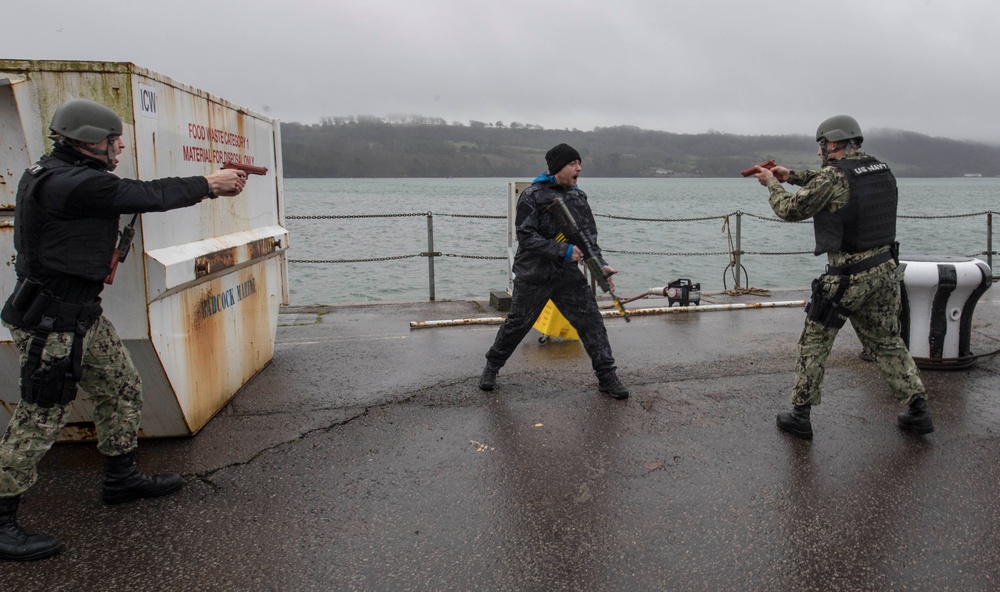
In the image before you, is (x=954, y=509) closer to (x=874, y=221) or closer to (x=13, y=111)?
(x=874, y=221)

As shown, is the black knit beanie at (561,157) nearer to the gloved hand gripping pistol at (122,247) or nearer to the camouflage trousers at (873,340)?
the camouflage trousers at (873,340)

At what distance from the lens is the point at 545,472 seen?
4312mm

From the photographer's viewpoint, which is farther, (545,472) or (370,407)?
(370,407)

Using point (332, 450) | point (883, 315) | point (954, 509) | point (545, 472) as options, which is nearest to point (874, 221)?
point (883, 315)

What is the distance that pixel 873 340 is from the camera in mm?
4852

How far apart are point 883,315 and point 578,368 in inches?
102

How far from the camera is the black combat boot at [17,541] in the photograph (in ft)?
11.0

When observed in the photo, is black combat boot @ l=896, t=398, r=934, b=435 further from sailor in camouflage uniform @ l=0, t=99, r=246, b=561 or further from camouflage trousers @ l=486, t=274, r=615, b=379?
sailor in camouflage uniform @ l=0, t=99, r=246, b=561

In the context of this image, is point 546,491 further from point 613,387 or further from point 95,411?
point 95,411

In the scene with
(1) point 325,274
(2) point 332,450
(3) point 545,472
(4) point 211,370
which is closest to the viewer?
(3) point 545,472

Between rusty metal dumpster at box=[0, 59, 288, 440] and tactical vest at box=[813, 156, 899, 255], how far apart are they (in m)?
3.81

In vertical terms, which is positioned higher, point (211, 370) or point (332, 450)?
point (211, 370)

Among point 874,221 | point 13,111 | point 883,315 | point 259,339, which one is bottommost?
point 259,339

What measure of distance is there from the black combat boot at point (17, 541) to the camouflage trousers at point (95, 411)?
0.27 feet
